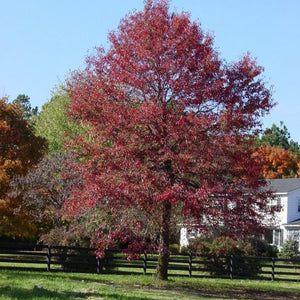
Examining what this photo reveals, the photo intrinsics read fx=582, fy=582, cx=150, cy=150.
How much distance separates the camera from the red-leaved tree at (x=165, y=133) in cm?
2084

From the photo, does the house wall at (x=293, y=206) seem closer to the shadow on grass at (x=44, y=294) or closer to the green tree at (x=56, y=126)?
the green tree at (x=56, y=126)

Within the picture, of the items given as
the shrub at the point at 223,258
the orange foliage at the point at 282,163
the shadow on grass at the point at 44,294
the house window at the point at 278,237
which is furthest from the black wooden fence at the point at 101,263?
the orange foliage at the point at 282,163

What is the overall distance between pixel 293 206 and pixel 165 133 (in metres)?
34.9

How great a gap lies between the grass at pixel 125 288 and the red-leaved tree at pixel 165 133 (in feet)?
5.56

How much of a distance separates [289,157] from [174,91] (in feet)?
192

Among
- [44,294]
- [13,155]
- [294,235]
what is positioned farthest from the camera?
[294,235]

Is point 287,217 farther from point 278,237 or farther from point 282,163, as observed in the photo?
point 282,163

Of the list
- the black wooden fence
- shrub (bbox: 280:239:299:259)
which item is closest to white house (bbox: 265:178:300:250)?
shrub (bbox: 280:239:299:259)

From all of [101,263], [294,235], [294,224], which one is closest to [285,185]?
[294,224]

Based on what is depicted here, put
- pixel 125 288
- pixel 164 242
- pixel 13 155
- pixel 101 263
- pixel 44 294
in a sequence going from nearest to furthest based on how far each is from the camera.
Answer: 1. pixel 44 294
2. pixel 125 288
3. pixel 164 242
4. pixel 101 263
5. pixel 13 155

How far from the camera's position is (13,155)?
2973 cm

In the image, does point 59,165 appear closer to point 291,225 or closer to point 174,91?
point 174,91

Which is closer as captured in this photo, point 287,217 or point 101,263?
point 101,263

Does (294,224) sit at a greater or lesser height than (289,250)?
greater
